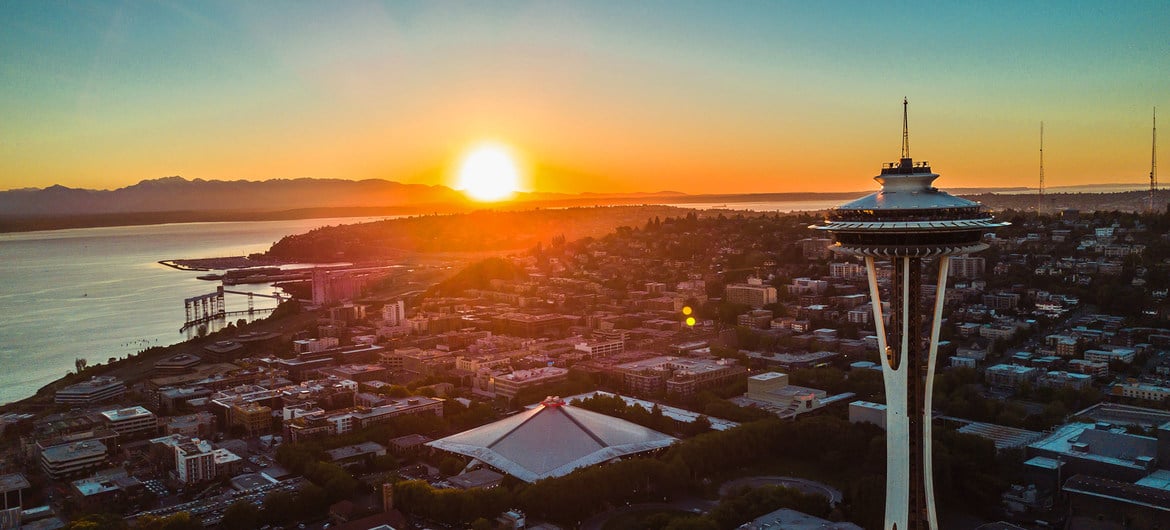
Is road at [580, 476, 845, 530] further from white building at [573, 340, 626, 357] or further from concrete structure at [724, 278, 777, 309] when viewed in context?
concrete structure at [724, 278, 777, 309]

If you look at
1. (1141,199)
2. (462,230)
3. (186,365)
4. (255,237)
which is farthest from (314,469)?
(255,237)

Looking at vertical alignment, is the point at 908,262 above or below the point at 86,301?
above

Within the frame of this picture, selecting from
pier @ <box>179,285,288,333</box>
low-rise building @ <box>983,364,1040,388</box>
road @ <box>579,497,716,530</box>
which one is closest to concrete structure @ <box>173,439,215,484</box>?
road @ <box>579,497,716,530</box>

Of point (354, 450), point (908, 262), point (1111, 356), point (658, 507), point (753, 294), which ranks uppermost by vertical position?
point (908, 262)

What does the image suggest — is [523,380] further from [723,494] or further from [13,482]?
[13,482]

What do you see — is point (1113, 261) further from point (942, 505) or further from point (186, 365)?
point (186, 365)

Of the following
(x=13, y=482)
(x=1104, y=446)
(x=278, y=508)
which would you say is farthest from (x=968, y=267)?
(x=13, y=482)
